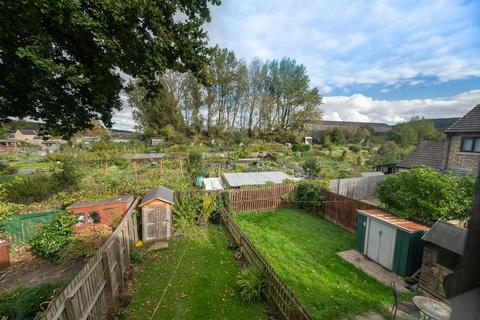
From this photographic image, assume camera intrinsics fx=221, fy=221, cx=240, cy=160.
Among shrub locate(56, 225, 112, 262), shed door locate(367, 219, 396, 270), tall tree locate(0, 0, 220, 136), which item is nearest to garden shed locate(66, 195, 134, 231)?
shrub locate(56, 225, 112, 262)

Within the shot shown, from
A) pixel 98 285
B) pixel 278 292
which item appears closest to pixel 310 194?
pixel 278 292

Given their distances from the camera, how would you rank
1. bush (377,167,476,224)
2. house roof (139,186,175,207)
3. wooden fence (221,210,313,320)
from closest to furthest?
wooden fence (221,210,313,320) < bush (377,167,476,224) < house roof (139,186,175,207)

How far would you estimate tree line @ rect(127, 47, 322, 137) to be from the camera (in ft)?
122

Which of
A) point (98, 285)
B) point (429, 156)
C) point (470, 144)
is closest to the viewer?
point (98, 285)

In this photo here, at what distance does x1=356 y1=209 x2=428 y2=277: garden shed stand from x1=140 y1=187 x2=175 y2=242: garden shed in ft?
23.8

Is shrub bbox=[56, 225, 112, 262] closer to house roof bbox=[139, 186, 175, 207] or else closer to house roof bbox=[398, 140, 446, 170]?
house roof bbox=[139, 186, 175, 207]

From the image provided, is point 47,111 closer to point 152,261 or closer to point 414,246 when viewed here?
point 152,261

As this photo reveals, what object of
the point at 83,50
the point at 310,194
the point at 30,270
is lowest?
the point at 30,270

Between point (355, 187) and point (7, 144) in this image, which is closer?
point (355, 187)

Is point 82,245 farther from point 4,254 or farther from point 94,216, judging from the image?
point 4,254

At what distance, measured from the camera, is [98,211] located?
26.8ft

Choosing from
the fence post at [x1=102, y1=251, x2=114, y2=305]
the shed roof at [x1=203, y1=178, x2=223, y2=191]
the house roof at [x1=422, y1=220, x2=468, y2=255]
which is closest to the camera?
the fence post at [x1=102, y1=251, x2=114, y2=305]

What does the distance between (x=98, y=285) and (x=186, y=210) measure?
5348 millimetres

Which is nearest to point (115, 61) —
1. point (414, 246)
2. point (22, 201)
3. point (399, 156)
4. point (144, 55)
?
point (144, 55)
